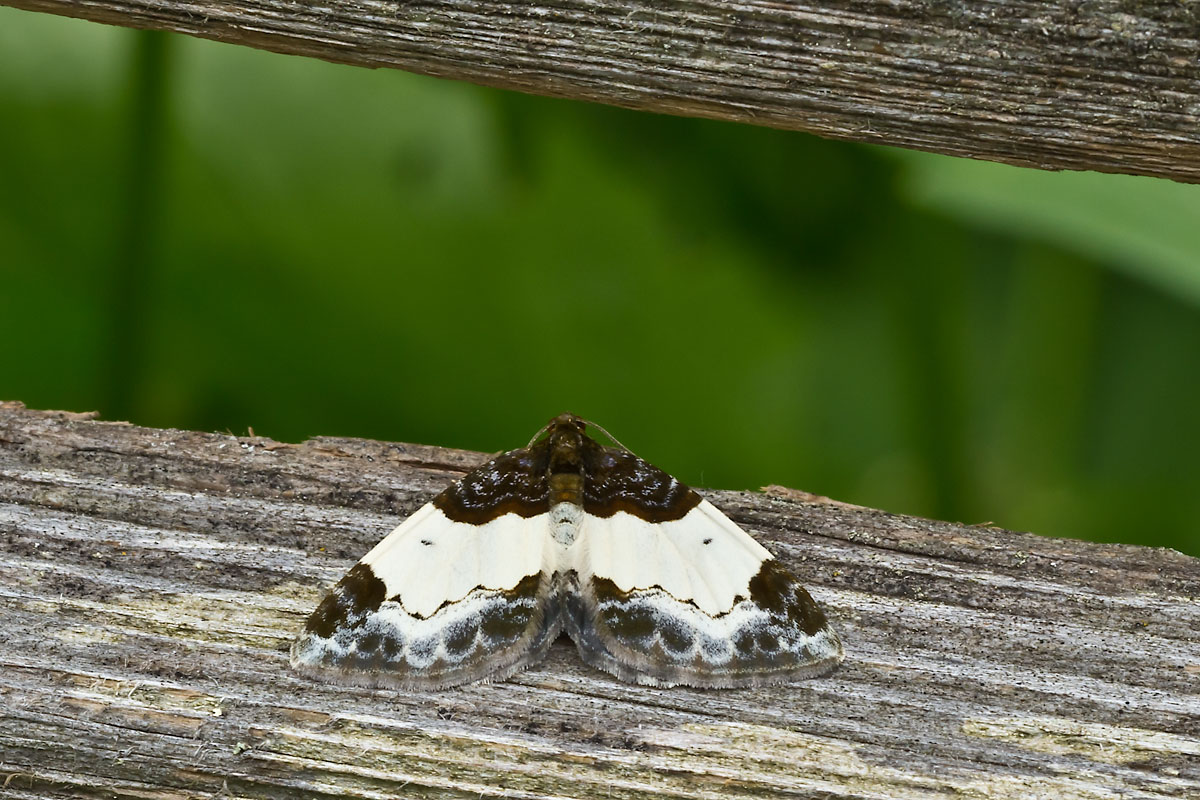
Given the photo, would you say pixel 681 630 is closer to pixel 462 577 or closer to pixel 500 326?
pixel 462 577

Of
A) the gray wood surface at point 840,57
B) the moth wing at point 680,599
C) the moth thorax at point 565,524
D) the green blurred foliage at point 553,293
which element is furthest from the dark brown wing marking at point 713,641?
the green blurred foliage at point 553,293

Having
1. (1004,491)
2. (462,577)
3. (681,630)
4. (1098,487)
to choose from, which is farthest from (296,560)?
(1098,487)

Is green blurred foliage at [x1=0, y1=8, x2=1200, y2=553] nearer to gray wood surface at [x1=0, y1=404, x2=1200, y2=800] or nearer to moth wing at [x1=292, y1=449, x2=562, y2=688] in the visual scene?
gray wood surface at [x1=0, y1=404, x2=1200, y2=800]

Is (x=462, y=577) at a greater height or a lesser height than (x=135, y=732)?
greater

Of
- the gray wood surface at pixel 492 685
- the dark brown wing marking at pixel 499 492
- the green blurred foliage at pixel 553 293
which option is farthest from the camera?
the green blurred foliage at pixel 553 293

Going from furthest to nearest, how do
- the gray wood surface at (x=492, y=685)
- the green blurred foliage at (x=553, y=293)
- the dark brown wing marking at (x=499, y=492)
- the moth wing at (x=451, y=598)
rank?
the green blurred foliage at (x=553, y=293)
the dark brown wing marking at (x=499, y=492)
the moth wing at (x=451, y=598)
the gray wood surface at (x=492, y=685)

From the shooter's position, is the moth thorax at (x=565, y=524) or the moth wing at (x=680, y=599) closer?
the moth wing at (x=680, y=599)

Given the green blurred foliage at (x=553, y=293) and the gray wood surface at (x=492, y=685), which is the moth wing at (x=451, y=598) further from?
the green blurred foliage at (x=553, y=293)
